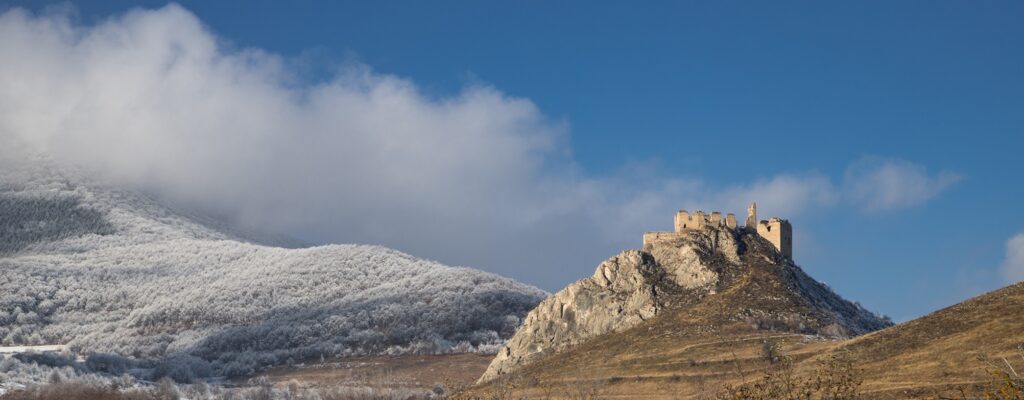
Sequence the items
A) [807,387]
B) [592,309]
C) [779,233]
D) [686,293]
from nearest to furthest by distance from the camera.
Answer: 1. [807,387]
2. [686,293]
3. [592,309]
4. [779,233]

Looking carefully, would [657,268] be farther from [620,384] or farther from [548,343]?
[620,384]

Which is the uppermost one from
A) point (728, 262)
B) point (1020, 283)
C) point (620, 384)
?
point (728, 262)

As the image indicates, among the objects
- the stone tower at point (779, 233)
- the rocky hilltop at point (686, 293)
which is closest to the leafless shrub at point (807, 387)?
the rocky hilltop at point (686, 293)

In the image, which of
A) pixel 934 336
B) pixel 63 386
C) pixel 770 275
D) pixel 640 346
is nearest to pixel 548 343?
pixel 640 346

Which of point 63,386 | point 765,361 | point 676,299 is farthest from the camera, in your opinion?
point 63,386

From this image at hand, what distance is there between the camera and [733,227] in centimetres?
15825

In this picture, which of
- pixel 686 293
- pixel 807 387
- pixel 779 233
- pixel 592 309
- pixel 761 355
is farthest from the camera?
pixel 779 233

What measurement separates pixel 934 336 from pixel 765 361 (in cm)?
1629

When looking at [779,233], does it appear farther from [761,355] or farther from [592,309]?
[761,355]

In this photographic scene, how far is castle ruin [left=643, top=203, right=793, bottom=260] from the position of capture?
158 meters

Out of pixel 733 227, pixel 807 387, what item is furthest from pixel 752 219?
pixel 807 387

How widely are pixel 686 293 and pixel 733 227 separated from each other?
1461 cm

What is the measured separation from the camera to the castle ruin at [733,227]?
158m

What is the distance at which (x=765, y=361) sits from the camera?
385 ft
